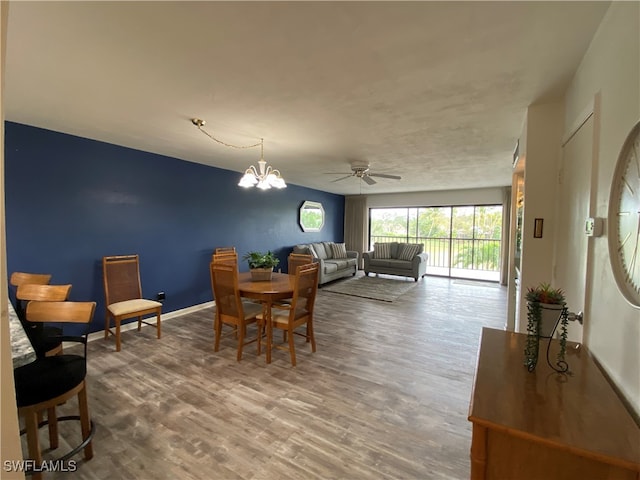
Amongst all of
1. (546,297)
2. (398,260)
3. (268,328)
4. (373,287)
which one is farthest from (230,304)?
(398,260)

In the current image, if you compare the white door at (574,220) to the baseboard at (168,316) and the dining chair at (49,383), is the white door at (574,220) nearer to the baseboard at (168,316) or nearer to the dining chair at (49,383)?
the dining chair at (49,383)

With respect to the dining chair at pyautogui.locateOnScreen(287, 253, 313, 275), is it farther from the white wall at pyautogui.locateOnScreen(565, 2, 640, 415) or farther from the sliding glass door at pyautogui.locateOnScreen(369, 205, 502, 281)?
the sliding glass door at pyautogui.locateOnScreen(369, 205, 502, 281)

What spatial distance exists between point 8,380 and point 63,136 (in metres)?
3.28

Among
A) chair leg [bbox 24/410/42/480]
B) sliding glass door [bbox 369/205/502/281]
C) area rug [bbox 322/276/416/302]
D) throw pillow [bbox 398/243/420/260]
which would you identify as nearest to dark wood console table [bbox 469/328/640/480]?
chair leg [bbox 24/410/42/480]

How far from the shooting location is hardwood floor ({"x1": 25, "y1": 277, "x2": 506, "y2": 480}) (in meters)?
1.57

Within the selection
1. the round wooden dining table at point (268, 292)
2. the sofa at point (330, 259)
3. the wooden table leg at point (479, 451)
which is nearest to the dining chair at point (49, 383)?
the round wooden dining table at point (268, 292)

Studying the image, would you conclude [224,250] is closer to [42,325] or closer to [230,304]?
[230,304]

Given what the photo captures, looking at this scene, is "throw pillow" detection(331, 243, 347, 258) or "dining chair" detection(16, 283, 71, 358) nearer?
"dining chair" detection(16, 283, 71, 358)

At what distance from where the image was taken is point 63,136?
9.68 ft

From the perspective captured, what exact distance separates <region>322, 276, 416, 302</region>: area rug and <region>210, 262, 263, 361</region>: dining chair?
9.31 feet

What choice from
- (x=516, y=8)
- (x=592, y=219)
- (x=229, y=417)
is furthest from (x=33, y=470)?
(x=516, y=8)

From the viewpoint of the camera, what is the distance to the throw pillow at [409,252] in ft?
22.4

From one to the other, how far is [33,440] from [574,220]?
315 centimetres

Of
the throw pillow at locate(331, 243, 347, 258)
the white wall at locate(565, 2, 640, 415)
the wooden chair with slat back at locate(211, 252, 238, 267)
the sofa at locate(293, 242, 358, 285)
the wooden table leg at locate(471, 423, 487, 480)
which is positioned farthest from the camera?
the throw pillow at locate(331, 243, 347, 258)
